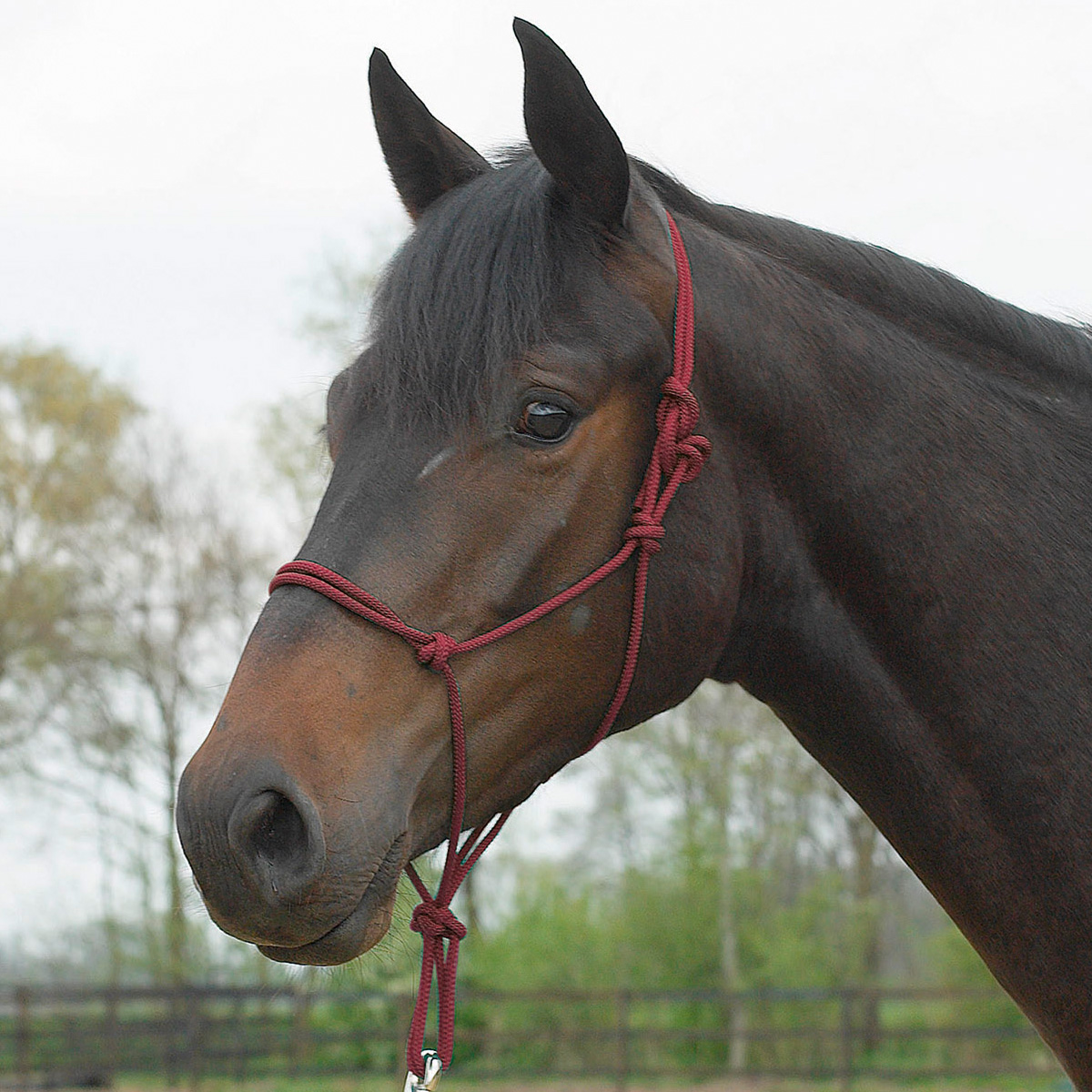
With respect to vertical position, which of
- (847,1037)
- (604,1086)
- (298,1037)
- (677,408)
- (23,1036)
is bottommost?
(604,1086)

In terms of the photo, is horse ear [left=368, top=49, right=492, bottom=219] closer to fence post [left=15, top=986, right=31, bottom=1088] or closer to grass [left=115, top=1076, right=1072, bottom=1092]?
grass [left=115, top=1076, right=1072, bottom=1092]

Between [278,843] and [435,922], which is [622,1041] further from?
[278,843]

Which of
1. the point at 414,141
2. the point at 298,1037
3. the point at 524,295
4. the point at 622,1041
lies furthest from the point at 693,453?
the point at 298,1037

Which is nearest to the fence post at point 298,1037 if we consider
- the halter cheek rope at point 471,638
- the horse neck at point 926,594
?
the halter cheek rope at point 471,638

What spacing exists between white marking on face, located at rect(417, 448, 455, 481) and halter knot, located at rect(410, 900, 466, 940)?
71 centimetres

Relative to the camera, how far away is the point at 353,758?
175 cm

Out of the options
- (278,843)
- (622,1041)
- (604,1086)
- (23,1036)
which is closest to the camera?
(278,843)

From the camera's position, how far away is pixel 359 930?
1752mm

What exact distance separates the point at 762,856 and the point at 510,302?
23.1m

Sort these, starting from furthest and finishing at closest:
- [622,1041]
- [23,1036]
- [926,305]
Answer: [23,1036] → [622,1041] → [926,305]

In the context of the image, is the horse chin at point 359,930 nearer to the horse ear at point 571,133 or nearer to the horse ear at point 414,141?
the horse ear at point 571,133

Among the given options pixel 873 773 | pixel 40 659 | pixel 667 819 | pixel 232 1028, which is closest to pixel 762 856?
pixel 667 819

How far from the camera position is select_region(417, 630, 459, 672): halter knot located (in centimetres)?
185

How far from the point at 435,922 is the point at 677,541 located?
2.50ft
